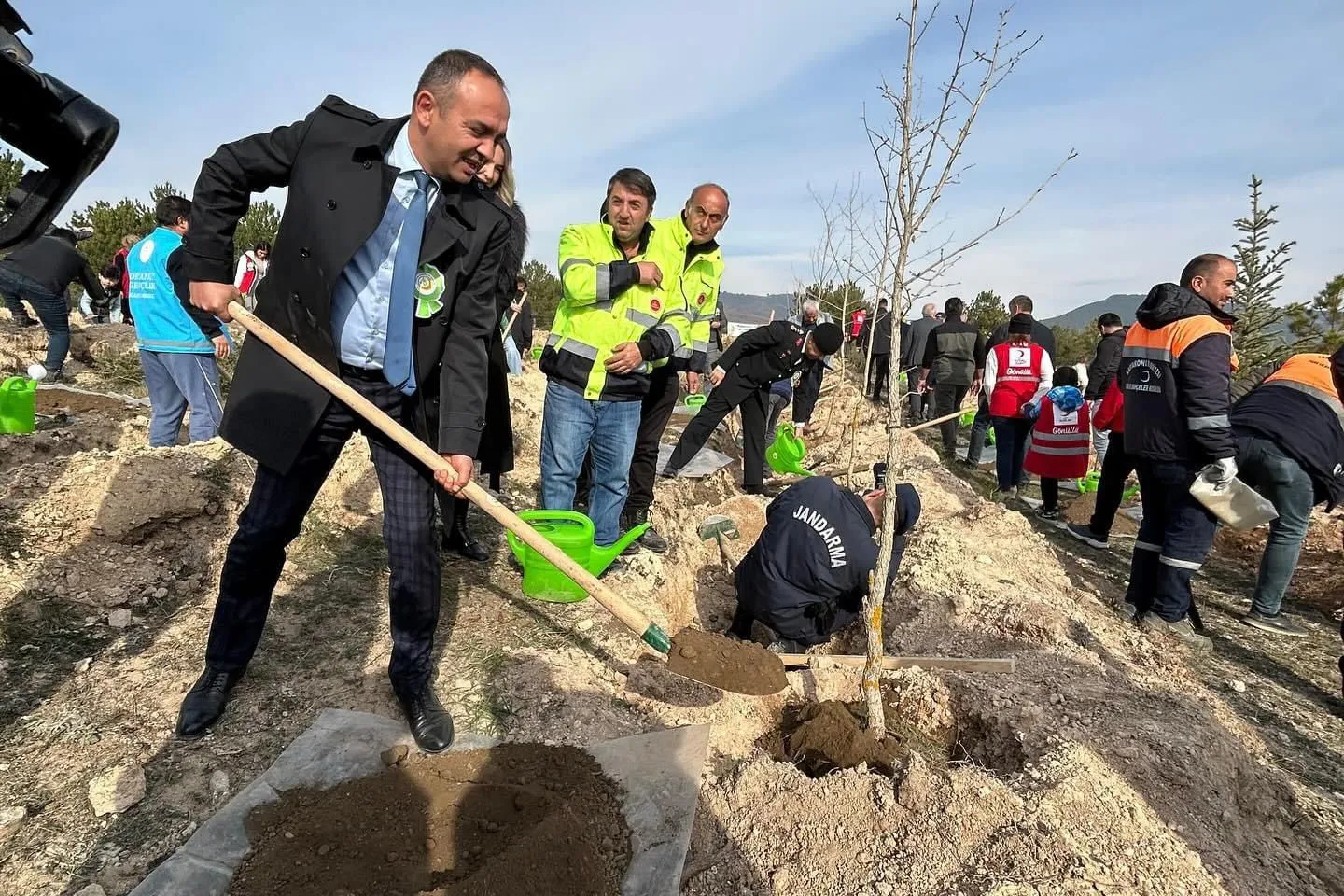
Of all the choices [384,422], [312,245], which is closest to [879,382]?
[384,422]

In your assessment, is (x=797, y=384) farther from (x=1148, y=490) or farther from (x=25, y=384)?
(x=25, y=384)

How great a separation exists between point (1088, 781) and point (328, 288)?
114 inches

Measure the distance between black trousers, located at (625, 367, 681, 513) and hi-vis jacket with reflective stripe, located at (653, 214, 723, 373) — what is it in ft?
0.55

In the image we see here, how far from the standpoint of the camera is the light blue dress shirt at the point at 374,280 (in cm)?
204

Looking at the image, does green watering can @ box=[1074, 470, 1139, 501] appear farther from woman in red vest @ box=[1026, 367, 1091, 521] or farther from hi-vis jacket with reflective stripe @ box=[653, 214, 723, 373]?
hi-vis jacket with reflective stripe @ box=[653, 214, 723, 373]

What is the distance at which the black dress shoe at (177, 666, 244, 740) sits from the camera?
2254mm

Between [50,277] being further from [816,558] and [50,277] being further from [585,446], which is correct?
[816,558]

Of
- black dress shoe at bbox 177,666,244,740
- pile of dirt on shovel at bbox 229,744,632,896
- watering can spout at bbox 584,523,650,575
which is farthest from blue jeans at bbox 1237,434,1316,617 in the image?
black dress shoe at bbox 177,666,244,740

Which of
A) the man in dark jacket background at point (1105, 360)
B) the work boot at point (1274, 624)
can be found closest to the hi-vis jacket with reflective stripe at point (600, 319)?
the work boot at point (1274, 624)

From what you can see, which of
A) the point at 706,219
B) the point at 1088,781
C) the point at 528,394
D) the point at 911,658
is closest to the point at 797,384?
the point at 528,394

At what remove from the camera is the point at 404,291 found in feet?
6.85

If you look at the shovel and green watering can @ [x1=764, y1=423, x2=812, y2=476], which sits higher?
the shovel

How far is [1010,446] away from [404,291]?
6.54 metres

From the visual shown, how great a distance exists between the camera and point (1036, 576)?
4.48m
